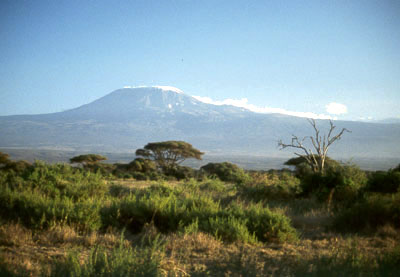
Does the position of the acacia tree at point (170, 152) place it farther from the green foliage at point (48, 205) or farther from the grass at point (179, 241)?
the grass at point (179, 241)

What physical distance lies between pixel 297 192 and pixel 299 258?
6588mm

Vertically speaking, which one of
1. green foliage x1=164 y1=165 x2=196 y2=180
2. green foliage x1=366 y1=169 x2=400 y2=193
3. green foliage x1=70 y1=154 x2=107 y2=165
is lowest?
green foliage x1=164 y1=165 x2=196 y2=180

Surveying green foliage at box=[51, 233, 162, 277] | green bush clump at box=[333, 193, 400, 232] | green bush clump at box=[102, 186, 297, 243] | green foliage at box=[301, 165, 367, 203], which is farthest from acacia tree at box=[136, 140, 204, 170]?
green foliage at box=[51, 233, 162, 277]

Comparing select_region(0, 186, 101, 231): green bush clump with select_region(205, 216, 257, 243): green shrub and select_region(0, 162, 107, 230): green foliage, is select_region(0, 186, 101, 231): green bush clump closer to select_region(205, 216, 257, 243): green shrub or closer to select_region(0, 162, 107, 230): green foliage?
select_region(0, 162, 107, 230): green foliage

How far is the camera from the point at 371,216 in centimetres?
665

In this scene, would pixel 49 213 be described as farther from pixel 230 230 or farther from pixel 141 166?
pixel 141 166

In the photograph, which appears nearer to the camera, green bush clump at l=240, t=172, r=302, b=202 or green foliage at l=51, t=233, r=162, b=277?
green foliage at l=51, t=233, r=162, b=277

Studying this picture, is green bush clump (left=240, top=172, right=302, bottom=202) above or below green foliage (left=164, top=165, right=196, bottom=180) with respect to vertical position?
above

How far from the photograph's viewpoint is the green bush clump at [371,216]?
644 centimetres

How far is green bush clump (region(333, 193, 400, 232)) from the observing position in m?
6.44

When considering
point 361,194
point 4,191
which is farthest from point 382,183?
point 4,191

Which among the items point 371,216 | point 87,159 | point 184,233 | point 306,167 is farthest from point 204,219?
point 87,159

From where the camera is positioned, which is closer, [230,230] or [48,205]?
[230,230]

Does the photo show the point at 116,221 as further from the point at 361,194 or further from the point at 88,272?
the point at 361,194
